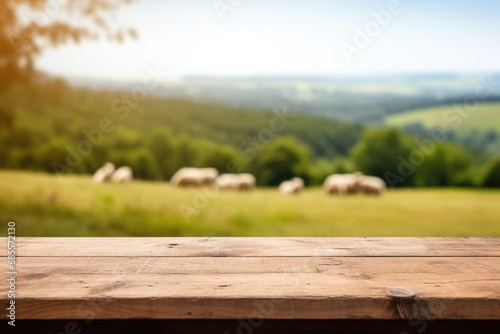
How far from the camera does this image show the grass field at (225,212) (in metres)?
3.91

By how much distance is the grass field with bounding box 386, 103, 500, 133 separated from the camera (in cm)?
412

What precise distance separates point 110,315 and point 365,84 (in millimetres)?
3971

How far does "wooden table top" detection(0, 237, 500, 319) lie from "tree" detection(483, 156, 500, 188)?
3.34 m

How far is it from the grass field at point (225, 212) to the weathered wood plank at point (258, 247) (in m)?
2.74

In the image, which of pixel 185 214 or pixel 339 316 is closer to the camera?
pixel 339 316

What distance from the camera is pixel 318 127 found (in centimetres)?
422

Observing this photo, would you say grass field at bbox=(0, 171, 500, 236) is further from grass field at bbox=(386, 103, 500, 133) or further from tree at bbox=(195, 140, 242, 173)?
grass field at bbox=(386, 103, 500, 133)

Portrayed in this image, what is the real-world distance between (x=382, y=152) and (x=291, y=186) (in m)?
0.87

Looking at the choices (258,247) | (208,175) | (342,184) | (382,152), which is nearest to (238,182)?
(208,175)

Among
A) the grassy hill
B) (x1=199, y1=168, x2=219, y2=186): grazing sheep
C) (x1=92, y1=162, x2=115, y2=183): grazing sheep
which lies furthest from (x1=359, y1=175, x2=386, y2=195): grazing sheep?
(x1=92, y1=162, x2=115, y2=183): grazing sheep

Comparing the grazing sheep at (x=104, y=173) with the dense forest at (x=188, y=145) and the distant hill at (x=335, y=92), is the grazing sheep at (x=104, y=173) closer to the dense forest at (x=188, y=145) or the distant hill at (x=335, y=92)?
the dense forest at (x=188, y=145)

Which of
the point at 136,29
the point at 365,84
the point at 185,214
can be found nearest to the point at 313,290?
the point at 185,214
